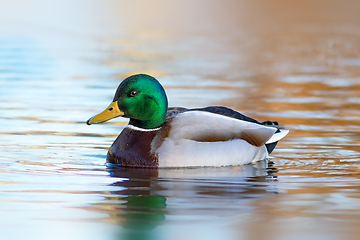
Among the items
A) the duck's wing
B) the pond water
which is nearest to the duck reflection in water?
Result: the pond water

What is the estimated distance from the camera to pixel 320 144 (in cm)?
988

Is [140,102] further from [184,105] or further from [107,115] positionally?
[184,105]

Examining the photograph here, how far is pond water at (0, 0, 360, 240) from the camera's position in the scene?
6.12 metres

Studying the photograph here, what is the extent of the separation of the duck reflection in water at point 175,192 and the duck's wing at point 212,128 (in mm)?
307

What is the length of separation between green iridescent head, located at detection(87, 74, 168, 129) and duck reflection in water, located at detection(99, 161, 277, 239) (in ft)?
1.76

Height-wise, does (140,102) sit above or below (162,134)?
above

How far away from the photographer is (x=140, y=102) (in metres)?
8.58

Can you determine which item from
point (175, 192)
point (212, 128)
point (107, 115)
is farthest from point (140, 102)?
point (175, 192)

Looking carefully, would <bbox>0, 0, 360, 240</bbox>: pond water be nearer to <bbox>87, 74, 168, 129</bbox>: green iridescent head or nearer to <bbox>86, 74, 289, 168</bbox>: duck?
<bbox>86, 74, 289, 168</bbox>: duck

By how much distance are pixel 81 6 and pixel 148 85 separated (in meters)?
33.4

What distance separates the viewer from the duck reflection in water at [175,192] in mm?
6168

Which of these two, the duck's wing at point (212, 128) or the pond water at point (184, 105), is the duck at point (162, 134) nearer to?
the duck's wing at point (212, 128)

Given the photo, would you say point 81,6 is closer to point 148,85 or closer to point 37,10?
point 37,10

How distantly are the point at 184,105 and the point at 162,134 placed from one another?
15.2 ft
